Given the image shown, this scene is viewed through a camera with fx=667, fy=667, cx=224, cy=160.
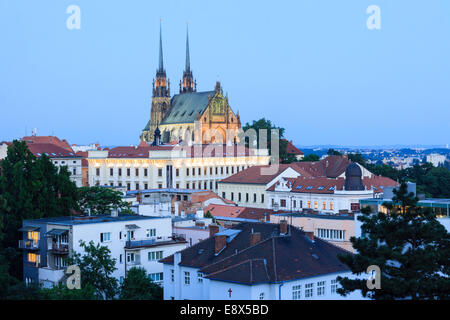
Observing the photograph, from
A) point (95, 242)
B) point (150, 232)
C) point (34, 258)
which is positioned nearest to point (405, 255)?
point (95, 242)

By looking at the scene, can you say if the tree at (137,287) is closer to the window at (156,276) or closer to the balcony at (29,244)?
the window at (156,276)

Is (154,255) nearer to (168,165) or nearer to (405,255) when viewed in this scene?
(405,255)

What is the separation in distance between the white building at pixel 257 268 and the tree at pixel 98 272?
3.20m

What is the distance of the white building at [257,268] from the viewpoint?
31422 mm

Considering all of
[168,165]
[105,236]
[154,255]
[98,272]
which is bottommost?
[154,255]

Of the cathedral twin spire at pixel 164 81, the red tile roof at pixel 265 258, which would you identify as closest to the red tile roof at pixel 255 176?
the red tile roof at pixel 265 258

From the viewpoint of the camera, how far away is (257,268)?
32.1 metres

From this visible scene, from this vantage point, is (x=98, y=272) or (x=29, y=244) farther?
(x=29, y=244)

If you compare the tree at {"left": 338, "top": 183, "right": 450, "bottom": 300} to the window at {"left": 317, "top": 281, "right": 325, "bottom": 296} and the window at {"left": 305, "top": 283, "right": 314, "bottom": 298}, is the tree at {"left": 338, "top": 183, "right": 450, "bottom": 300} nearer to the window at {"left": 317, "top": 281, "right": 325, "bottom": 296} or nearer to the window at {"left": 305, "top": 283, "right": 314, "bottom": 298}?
the window at {"left": 305, "top": 283, "right": 314, "bottom": 298}

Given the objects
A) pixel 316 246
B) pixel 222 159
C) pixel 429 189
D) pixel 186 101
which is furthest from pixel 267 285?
pixel 186 101

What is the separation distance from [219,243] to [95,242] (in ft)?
28.4
